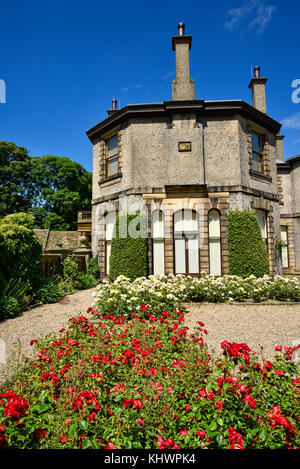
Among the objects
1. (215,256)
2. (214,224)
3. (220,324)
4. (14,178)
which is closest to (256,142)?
(214,224)

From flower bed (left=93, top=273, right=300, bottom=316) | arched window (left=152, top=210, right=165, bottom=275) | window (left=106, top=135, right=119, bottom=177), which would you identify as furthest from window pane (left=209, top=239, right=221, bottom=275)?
window (left=106, top=135, right=119, bottom=177)

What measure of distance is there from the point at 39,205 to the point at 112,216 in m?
23.8

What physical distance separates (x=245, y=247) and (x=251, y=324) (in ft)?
17.6

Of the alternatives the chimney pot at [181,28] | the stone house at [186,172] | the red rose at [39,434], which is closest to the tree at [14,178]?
the stone house at [186,172]

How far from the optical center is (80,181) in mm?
33562

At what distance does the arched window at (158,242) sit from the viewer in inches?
430

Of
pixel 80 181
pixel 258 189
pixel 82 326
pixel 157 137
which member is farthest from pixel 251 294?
pixel 80 181

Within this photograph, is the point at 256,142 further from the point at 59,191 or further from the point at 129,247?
the point at 59,191

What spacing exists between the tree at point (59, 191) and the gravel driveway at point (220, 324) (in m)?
24.8

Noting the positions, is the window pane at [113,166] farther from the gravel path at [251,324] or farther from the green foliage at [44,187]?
the green foliage at [44,187]

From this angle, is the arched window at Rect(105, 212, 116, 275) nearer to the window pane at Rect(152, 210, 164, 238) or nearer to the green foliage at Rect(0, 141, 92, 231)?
the window pane at Rect(152, 210, 164, 238)

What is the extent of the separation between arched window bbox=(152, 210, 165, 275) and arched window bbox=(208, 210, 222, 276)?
6.79 feet

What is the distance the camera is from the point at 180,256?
35.9 feet
